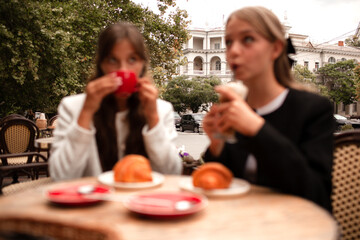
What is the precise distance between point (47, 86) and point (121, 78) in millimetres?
8626

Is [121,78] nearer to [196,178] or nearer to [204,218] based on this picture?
[196,178]

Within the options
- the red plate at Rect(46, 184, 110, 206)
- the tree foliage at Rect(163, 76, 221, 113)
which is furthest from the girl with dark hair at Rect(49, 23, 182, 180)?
the tree foliage at Rect(163, 76, 221, 113)

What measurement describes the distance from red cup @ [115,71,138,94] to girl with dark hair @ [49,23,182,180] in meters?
0.02

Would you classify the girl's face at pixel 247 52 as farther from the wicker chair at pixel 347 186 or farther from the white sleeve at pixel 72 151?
the white sleeve at pixel 72 151

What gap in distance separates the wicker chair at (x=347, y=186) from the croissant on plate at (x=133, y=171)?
1.09m

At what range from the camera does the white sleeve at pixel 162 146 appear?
73.9 inches

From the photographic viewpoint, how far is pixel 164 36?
15.9 m

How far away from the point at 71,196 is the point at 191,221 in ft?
1.57

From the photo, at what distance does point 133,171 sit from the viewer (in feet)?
5.00

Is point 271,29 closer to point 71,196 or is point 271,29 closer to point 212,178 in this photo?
point 212,178

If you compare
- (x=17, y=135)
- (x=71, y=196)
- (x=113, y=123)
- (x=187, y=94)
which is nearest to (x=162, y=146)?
(x=113, y=123)

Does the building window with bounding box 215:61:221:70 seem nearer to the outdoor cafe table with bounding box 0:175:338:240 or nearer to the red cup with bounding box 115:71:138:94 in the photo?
the red cup with bounding box 115:71:138:94

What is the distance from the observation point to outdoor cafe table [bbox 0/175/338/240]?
99 centimetres

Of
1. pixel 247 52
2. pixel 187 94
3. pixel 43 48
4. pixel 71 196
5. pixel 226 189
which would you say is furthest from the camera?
pixel 187 94
